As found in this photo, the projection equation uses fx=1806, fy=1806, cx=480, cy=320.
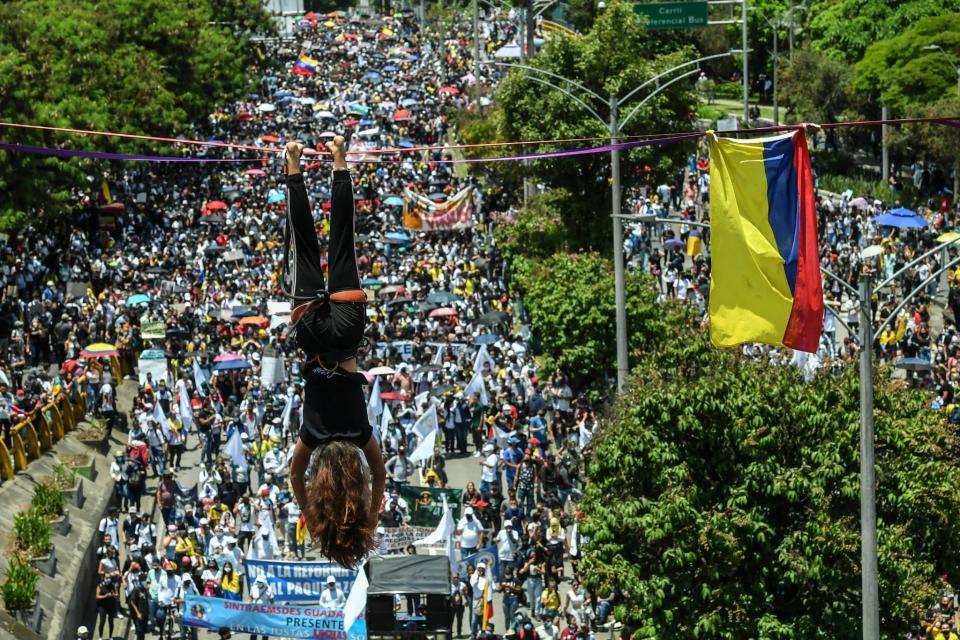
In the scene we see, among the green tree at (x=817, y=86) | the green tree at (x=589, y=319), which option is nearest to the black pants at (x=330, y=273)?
the green tree at (x=589, y=319)

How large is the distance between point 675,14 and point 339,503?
202 feet

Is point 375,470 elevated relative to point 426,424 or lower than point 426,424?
elevated

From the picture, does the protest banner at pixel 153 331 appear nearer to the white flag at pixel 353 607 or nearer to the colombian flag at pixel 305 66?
the white flag at pixel 353 607

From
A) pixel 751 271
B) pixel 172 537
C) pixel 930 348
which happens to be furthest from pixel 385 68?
pixel 751 271

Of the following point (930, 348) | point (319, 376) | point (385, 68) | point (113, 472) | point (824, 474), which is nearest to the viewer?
Answer: point (319, 376)

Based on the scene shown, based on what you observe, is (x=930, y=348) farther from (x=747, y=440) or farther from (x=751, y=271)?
(x=751, y=271)

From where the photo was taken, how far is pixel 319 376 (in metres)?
12.1

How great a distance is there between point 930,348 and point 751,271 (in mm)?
24852

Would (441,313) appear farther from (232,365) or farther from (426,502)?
(426,502)

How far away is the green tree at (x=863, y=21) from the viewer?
77.1m

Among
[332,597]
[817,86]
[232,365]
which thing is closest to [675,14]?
[817,86]

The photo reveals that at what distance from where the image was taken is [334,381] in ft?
39.7

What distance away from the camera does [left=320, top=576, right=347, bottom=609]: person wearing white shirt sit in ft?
89.8

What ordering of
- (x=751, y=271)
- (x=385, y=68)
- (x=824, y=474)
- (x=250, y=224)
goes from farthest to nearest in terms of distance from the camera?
(x=385, y=68) < (x=250, y=224) < (x=824, y=474) < (x=751, y=271)
